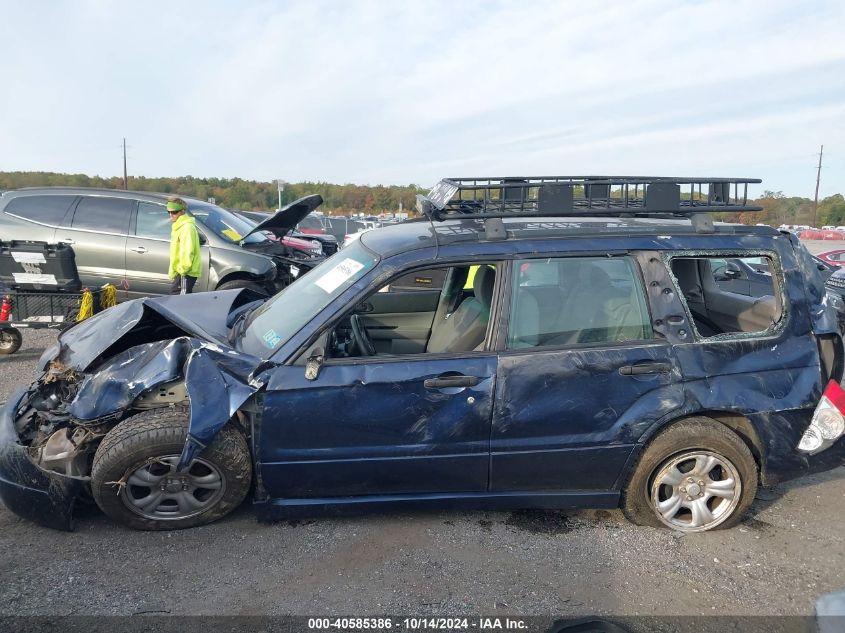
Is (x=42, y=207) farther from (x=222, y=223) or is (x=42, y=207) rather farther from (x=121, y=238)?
(x=222, y=223)

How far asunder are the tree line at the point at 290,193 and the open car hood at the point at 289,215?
3557 cm

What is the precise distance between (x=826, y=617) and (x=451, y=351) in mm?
1905

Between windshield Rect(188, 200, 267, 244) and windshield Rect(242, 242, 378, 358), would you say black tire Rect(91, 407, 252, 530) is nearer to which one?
windshield Rect(242, 242, 378, 358)

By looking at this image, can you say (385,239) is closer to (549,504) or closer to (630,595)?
(549,504)

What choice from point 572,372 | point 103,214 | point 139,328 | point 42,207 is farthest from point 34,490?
point 42,207

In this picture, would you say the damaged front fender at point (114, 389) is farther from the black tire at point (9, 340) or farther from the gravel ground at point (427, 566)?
the black tire at point (9, 340)

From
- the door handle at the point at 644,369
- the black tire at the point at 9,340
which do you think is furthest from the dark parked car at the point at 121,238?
the door handle at the point at 644,369

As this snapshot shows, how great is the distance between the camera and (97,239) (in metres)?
8.05

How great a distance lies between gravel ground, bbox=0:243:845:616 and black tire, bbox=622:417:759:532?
0.09 m

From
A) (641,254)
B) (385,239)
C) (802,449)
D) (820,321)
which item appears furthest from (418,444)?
(820,321)

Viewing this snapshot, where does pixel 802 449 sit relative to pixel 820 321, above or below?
below

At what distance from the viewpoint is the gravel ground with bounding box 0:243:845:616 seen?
8.94 ft

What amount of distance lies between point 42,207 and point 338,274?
21.7 ft

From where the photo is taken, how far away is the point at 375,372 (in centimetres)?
306
